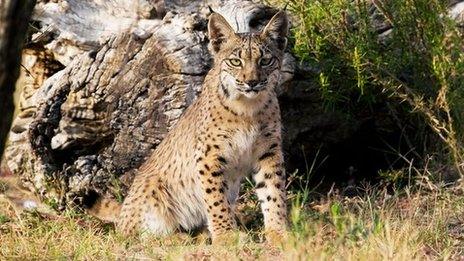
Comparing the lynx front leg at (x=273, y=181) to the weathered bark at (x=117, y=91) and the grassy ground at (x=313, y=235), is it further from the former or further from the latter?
the weathered bark at (x=117, y=91)

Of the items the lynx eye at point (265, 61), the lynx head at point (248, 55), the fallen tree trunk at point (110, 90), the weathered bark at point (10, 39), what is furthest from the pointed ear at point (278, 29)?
the weathered bark at point (10, 39)

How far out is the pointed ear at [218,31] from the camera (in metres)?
7.09

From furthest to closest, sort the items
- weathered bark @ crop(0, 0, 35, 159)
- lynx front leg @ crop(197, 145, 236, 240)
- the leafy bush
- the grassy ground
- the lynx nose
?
the leafy bush, lynx front leg @ crop(197, 145, 236, 240), the lynx nose, the grassy ground, weathered bark @ crop(0, 0, 35, 159)

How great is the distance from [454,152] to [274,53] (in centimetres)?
150

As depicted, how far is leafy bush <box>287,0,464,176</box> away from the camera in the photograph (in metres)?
7.16

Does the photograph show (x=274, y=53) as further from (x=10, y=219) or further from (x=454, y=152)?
(x=10, y=219)

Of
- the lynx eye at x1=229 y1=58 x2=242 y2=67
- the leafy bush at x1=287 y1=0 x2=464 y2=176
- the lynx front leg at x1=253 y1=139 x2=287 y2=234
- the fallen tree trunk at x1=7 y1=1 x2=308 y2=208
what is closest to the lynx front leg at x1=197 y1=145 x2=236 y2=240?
the lynx front leg at x1=253 y1=139 x2=287 y2=234

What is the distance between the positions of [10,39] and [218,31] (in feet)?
9.65

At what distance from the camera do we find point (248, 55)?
6.86m

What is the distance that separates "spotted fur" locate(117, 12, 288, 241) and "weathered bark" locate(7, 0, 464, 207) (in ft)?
1.88

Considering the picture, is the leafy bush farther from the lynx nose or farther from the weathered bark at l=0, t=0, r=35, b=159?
the weathered bark at l=0, t=0, r=35, b=159

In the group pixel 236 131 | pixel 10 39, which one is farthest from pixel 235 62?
pixel 10 39

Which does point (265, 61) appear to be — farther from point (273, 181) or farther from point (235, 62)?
point (273, 181)

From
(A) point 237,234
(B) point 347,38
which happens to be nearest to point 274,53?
(B) point 347,38
